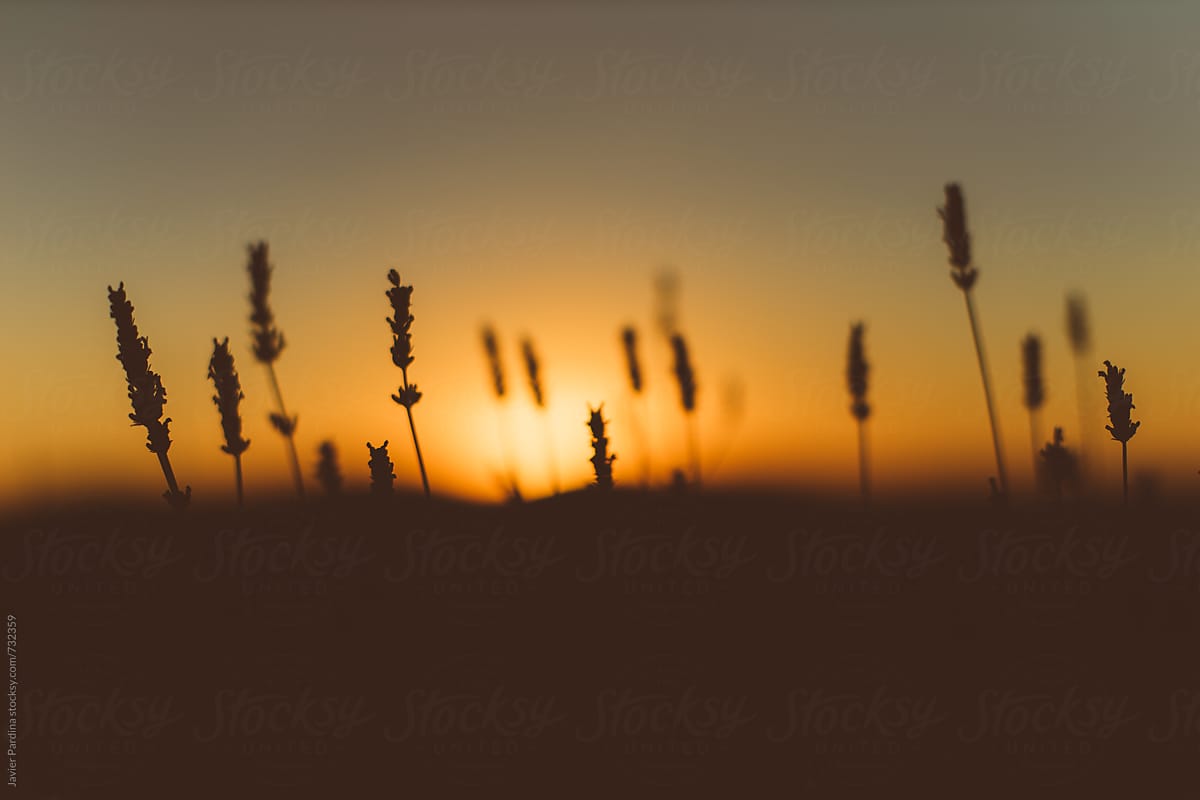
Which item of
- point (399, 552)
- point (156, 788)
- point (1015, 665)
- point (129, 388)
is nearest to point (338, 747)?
point (156, 788)

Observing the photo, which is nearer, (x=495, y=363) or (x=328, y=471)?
(x=328, y=471)

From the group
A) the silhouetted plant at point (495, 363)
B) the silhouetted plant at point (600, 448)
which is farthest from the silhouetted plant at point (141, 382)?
the silhouetted plant at point (495, 363)

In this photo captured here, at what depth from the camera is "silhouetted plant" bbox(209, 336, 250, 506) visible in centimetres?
870

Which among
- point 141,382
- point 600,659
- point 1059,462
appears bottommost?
point 600,659

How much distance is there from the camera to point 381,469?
8.45 m

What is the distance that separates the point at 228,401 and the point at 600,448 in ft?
12.9

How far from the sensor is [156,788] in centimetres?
680

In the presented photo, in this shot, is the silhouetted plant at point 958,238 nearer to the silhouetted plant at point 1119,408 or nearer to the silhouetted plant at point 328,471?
the silhouetted plant at point 1119,408

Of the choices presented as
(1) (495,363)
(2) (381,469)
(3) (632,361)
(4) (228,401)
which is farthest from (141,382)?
(3) (632,361)

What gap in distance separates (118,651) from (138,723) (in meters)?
1.31

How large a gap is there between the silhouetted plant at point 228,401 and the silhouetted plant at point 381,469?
1414 millimetres

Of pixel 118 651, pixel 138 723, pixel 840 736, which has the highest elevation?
pixel 118 651

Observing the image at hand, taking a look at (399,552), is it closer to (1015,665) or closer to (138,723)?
(138,723)

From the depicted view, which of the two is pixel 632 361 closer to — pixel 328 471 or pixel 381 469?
pixel 328 471
